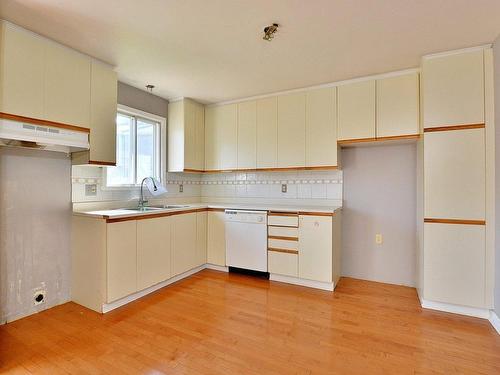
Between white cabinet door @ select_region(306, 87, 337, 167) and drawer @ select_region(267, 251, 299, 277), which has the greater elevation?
white cabinet door @ select_region(306, 87, 337, 167)

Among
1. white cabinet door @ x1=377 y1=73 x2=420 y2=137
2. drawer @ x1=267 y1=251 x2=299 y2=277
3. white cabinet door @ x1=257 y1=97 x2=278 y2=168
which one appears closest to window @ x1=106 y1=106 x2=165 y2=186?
white cabinet door @ x1=257 y1=97 x2=278 y2=168

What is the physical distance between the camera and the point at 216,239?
3520mm

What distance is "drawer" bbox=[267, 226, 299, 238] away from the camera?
9.89ft

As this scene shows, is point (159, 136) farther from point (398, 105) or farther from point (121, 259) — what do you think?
point (398, 105)

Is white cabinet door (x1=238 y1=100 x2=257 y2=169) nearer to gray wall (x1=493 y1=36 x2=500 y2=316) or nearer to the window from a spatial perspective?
the window

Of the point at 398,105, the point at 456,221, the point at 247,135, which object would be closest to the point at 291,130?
the point at 247,135

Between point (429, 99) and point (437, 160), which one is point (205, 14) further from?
point (437, 160)

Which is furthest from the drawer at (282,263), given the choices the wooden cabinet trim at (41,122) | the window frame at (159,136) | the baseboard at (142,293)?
the wooden cabinet trim at (41,122)

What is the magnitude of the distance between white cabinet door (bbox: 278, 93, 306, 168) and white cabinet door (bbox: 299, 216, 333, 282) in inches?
29.7

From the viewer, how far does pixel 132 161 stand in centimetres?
328

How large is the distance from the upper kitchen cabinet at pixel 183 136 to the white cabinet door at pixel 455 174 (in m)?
2.75

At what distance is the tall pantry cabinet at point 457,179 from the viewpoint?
2.23 metres

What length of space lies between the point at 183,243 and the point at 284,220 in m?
A: 1.24

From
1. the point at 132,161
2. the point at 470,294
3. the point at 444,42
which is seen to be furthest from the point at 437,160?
the point at 132,161
